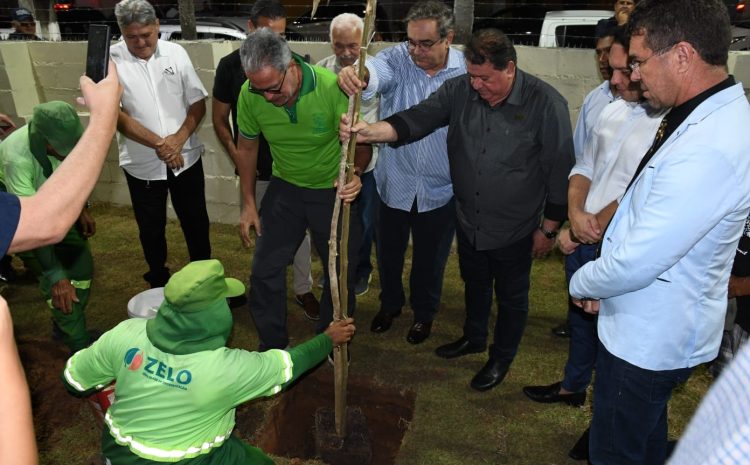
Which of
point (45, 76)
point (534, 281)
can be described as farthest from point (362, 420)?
point (45, 76)

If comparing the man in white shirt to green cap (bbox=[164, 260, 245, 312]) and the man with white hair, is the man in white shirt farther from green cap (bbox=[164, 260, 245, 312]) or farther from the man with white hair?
green cap (bbox=[164, 260, 245, 312])

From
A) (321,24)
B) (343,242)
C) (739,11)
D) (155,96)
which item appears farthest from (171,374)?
(739,11)

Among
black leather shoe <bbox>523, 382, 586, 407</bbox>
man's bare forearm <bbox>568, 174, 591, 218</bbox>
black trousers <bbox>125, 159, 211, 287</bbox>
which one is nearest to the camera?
man's bare forearm <bbox>568, 174, 591, 218</bbox>

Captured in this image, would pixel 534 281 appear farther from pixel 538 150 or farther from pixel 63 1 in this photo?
pixel 63 1

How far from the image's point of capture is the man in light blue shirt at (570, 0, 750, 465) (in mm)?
1819

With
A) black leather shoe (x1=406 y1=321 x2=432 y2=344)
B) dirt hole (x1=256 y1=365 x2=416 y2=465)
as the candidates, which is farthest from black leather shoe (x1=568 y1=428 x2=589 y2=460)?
black leather shoe (x1=406 y1=321 x2=432 y2=344)

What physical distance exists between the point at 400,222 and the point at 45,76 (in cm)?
432

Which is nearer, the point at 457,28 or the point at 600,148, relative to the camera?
the point at 600,148

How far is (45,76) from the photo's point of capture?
5980 millimetres

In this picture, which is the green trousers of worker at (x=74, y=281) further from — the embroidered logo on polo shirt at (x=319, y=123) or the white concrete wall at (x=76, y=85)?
the white concrete wall at (x=76, y=85)

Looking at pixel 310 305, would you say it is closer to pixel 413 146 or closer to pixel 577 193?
pixel 413 146

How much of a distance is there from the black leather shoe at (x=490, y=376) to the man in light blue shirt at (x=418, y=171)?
0.57 m

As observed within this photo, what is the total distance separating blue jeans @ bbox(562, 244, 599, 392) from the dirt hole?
3.07 feet

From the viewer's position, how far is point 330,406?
371 centimetres
